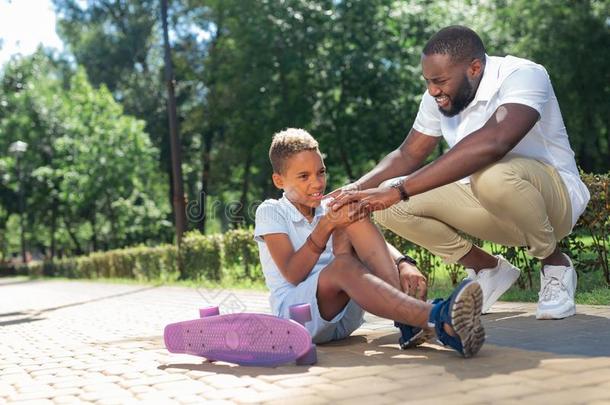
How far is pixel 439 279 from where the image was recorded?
8.88 metres

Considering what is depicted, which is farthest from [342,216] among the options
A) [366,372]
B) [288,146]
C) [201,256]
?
[201,256]

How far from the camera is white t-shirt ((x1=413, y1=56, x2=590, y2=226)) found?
14.3ft

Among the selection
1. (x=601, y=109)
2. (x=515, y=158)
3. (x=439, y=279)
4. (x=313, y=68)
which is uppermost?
(x=313, y=68)

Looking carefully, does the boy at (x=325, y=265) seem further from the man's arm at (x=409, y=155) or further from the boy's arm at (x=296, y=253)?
the man's arm at (x=409, y=155)

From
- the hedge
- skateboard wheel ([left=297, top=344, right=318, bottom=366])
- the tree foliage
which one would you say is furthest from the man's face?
the tree foliage

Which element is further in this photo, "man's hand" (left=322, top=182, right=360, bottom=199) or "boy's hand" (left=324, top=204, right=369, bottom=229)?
"man's hand" (left=322, top=182, right=360, bottom=199)

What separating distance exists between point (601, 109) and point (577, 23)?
9.53ft

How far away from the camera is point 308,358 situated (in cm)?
372

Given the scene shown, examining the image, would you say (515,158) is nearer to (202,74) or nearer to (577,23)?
(577,23)

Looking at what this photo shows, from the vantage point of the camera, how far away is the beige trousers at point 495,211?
4441mm

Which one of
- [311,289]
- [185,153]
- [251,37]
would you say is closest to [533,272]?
[311,289]

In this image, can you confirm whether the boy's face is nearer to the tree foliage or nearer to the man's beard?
the man's beard

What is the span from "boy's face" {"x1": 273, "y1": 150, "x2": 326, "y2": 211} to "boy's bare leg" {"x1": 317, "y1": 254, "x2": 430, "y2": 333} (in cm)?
50

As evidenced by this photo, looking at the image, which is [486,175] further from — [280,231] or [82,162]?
[82,162]
